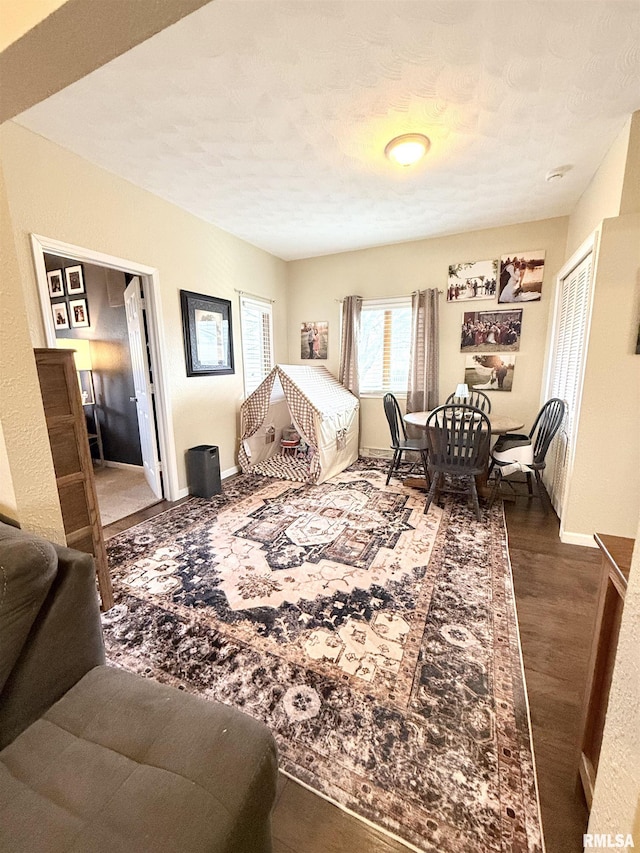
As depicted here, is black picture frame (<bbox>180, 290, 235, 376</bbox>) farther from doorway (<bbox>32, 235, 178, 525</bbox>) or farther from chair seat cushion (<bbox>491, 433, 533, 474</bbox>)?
chair seat cushion (<bbox>491, 433, 533, 474</bbox>)

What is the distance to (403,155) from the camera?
7.42 feet

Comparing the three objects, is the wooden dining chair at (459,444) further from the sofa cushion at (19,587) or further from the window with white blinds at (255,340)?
the sofa cushion at (19,587)

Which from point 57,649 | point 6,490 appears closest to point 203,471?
point 6,490

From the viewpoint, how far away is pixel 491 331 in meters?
3.92

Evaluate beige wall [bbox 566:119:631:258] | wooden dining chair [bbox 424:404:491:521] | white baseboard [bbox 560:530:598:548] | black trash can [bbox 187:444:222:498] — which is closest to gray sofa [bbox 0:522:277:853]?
black trash can [bbox 187:444:222:498]

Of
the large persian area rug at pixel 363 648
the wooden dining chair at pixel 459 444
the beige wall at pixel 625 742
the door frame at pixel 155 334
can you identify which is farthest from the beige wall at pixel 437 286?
the beige wall at pixel 625 742

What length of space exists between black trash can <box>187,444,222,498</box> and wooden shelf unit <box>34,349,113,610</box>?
4.89ft

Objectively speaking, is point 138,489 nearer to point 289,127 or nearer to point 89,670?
point 89,670

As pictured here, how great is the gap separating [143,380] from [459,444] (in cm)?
294

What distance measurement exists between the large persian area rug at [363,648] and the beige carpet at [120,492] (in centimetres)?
43

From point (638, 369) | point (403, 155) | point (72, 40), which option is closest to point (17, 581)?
point (72, 40)

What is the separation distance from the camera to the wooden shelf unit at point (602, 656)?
3.05 feet

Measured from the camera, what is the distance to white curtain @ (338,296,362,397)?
176 inches

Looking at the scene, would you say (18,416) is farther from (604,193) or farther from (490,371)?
(490,371)
